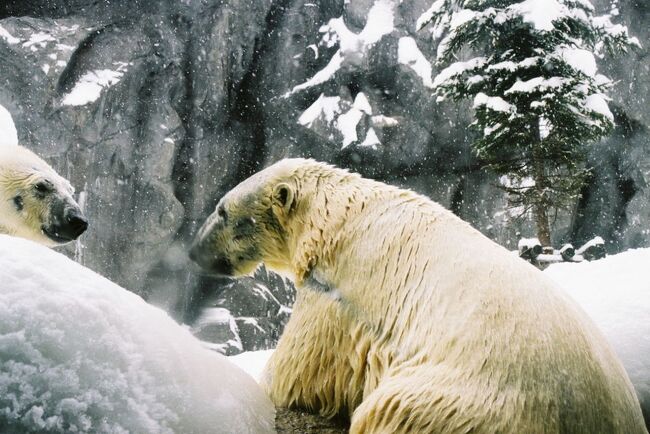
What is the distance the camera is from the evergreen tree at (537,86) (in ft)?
20.3

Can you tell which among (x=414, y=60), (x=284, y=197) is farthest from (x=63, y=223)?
(x=414, y=60)

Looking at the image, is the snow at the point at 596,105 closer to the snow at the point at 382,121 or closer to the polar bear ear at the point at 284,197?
the snow at the point at 382,121

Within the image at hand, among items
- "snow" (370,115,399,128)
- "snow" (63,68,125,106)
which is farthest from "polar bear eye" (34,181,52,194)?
"snow" (370,115,399,128)

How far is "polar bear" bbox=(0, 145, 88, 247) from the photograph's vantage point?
2.57 m

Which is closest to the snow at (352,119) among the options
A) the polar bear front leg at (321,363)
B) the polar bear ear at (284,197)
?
the polar bear ear at (284,197)

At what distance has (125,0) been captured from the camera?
10023 mm

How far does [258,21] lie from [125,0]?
8.63ft

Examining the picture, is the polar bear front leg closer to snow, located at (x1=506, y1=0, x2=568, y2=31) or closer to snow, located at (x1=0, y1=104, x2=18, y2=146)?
snow, located at (x1=0, y1=104, x2=18, y2=146)

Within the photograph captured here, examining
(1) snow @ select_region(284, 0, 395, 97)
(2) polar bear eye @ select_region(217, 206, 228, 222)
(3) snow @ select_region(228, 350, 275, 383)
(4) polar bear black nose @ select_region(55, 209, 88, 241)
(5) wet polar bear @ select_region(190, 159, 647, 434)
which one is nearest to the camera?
(5) wet polar bear @ select_region(190, 159, 647, 434)

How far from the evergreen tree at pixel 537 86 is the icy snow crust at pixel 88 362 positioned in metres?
5.93

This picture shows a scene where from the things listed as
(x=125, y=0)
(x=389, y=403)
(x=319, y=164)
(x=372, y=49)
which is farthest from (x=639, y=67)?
(x=389, y=403)

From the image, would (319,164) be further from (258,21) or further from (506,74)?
(258,21)

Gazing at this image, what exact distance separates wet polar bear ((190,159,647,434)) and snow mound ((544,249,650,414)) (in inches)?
17.3

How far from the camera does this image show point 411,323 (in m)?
1.07
